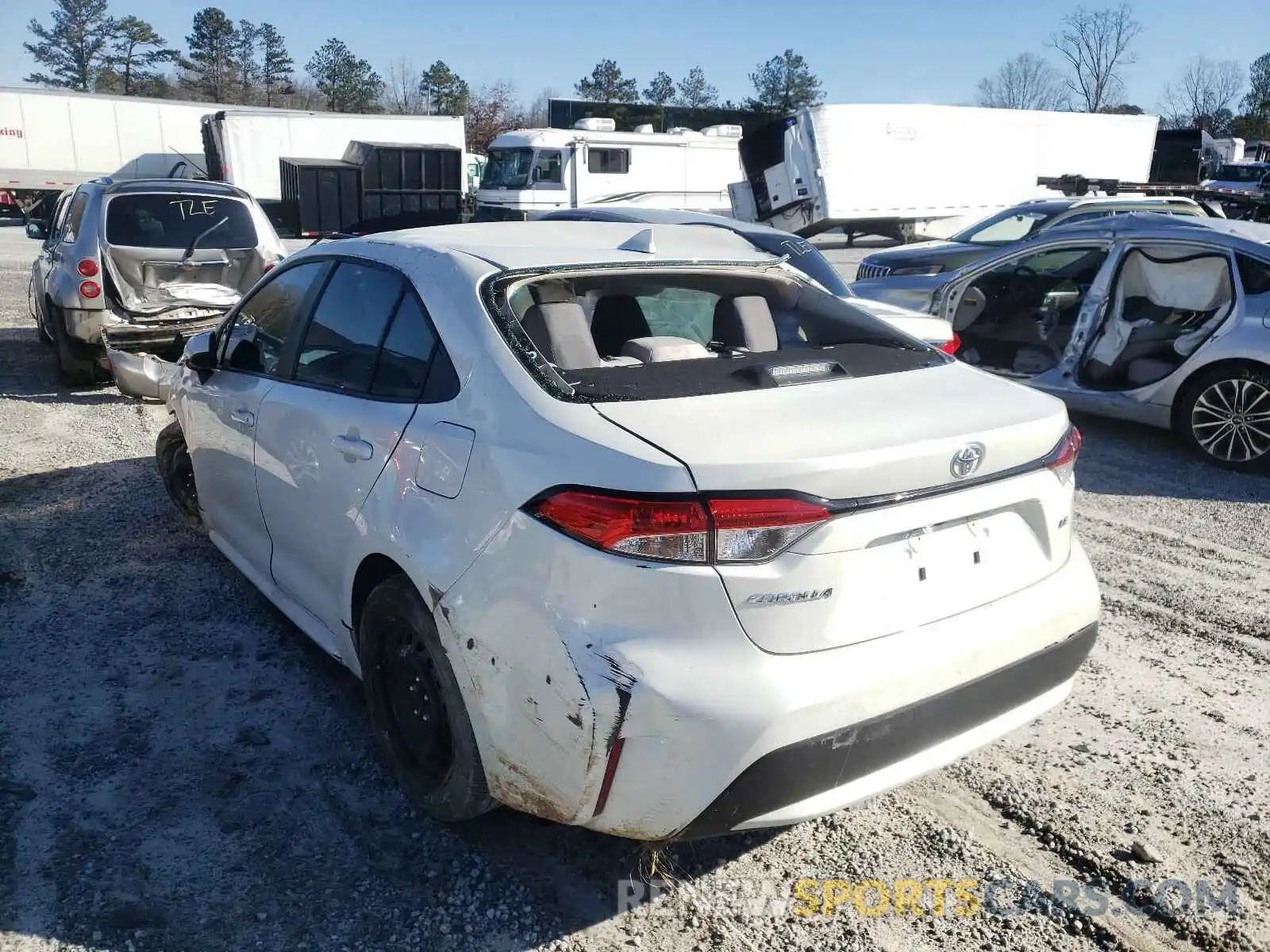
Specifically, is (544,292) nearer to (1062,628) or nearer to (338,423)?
(338,423)

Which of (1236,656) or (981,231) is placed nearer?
(1236,656)

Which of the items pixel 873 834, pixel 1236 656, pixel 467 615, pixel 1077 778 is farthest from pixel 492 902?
pixel 1236 656

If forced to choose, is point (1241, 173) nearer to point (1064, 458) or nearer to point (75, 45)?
point (1064, 458)

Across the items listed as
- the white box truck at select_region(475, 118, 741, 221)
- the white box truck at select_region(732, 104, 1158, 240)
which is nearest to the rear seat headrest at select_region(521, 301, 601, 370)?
the white box truck at select_region(475, 118, 741, 221)

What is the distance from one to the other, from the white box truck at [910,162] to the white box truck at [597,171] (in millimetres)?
2681

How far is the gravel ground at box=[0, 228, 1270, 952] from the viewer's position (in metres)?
2.53

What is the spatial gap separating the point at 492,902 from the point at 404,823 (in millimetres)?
451

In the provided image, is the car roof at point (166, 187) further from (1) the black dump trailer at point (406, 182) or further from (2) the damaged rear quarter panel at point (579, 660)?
(1) the black dump trailer at point (406, 182)

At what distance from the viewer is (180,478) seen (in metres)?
5.25

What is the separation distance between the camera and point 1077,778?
3.16 metres

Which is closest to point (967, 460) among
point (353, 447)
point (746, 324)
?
point (746, 324)

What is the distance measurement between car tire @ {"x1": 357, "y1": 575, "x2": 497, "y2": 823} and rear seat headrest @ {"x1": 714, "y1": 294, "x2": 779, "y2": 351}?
144 centimetres

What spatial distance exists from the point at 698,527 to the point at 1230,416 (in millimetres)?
5917

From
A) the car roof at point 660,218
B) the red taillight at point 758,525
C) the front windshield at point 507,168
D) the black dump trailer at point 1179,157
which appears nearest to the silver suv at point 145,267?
the car roof at point 660,218
